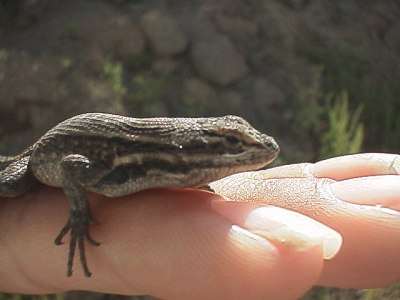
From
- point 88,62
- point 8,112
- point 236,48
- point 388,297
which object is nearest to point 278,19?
point 236,48

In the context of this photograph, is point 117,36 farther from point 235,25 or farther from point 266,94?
point 266,94

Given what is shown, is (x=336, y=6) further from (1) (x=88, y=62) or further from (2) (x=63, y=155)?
(2) (x=63, y=155)

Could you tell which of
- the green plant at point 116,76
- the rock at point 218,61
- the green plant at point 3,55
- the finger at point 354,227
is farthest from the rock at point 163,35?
the finger at point 354,227

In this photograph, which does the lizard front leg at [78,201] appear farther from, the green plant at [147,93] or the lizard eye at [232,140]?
the green plant at [147,93]

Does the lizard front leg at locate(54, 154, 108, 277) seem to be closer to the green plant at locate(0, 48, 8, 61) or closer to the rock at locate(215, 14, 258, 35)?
the green plant at locate(0, 48, 8, 61)

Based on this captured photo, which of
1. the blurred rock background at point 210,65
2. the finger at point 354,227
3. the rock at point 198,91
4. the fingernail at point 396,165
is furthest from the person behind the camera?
the rock at point 198,91

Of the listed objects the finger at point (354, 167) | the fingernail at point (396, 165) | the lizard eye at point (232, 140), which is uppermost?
the lizard eye at point (232, 140)

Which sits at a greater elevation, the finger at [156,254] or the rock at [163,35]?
the finger at [156,254]
